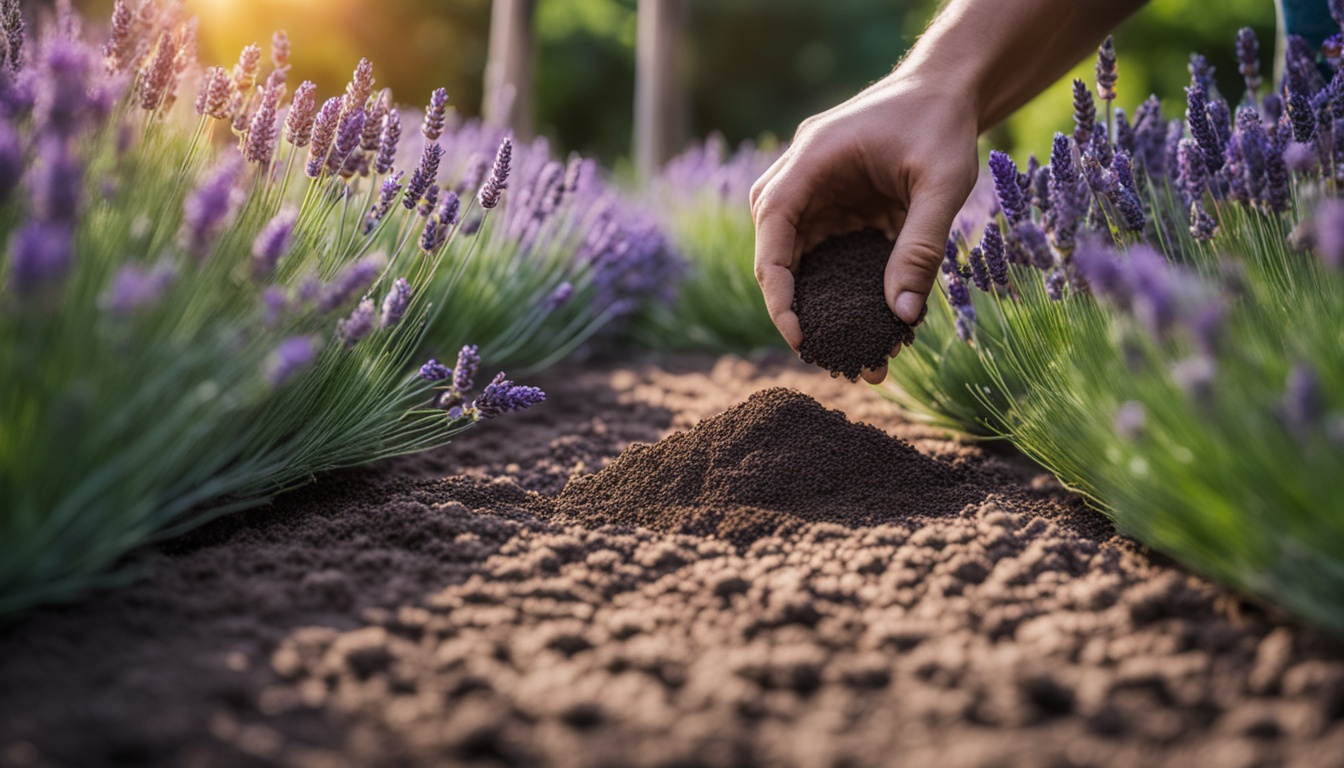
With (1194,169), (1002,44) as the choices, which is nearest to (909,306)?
(1194,169)

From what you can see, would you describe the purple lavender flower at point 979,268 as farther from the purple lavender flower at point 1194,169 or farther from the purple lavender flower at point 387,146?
the purple lavender flower at point 387,146

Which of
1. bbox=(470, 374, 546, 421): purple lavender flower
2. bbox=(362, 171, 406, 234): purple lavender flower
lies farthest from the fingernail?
bbox=(362, 171, 406, 234): purple lavender flower

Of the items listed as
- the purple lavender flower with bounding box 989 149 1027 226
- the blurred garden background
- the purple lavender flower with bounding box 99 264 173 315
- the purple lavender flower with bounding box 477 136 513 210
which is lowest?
the purple lavender flower with bounding box 99 264 173 315

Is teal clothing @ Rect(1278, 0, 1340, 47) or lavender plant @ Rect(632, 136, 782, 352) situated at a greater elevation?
teal clothing @ Rect(1278, 0, 1340, 47)

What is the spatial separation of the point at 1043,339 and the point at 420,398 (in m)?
1.62

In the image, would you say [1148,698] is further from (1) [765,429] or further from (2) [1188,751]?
(1) [765,429]

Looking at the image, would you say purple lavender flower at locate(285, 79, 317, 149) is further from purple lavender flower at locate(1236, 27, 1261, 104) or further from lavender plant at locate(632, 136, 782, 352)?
purple lavender flower at locate(1236, 27, 1261, 104)

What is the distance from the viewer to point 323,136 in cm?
189

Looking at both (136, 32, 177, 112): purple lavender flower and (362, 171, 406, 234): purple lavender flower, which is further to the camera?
(362, 171, 406, 234): purple lavender flower

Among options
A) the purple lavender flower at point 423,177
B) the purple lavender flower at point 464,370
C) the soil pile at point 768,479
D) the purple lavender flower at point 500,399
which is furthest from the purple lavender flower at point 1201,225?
the purple lavender flower at point 423,177

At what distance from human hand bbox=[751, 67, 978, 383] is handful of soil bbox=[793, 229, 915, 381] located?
4 centimetres

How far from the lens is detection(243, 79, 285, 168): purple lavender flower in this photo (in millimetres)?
1793

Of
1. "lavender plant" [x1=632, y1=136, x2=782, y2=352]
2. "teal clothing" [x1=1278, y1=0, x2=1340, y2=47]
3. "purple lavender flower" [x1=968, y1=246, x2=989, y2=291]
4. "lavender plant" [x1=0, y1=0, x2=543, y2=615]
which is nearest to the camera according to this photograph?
"lavender plant" [x1=0, y1=0, x2=543, y2=615]

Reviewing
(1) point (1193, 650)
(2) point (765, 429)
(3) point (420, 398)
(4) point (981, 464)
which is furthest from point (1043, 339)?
(3) point (420, 398)
